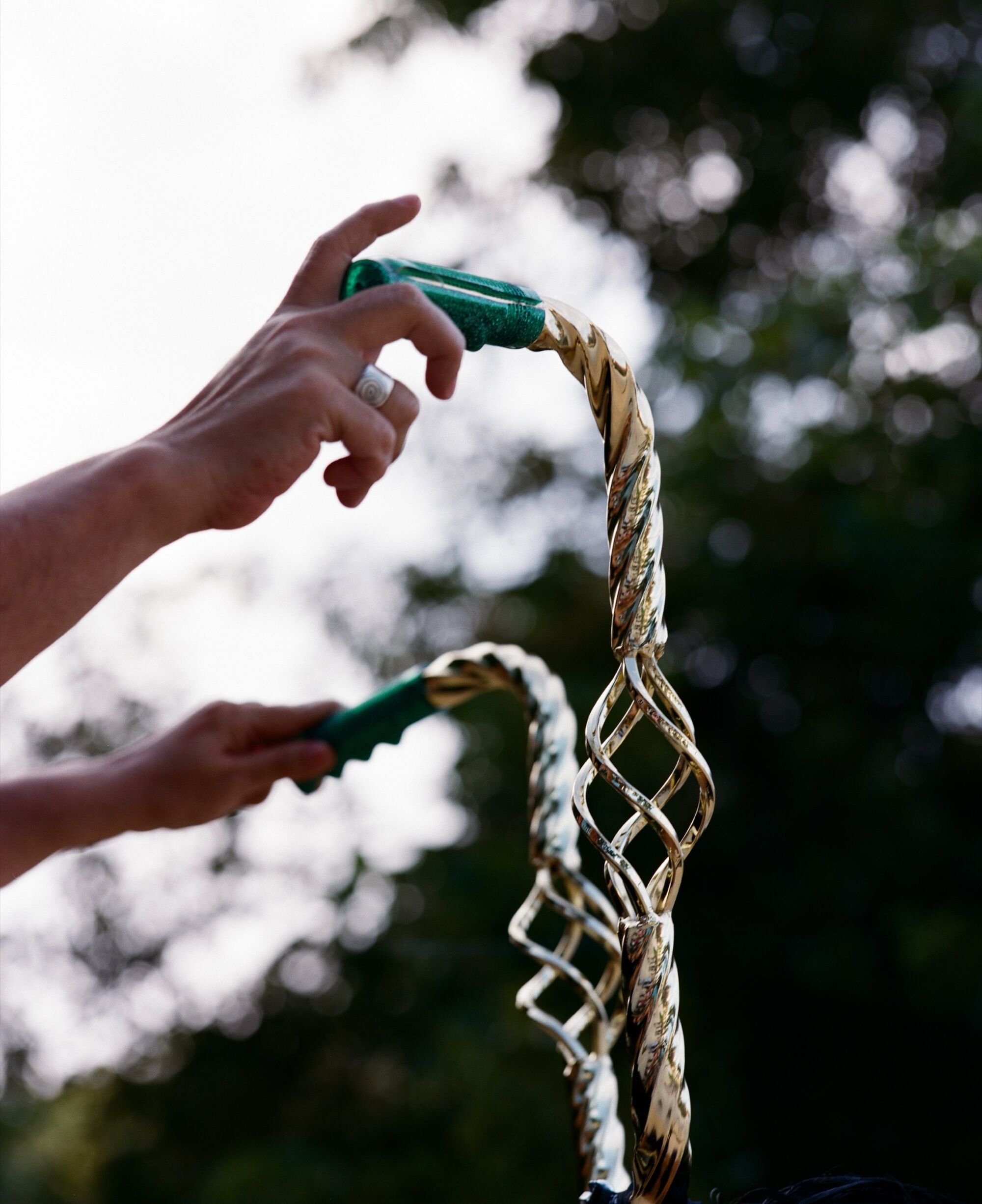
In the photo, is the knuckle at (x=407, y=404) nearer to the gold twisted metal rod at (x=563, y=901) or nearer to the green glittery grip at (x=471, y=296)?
the green glittery grip at (x=471, y=296)

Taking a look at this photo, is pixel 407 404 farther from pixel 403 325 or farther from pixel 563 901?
pixel 563 901

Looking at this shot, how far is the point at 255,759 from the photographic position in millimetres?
771

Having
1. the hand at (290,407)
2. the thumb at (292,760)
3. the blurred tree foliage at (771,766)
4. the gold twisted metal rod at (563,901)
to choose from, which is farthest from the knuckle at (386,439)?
the blurred tree foliage at (771,766)

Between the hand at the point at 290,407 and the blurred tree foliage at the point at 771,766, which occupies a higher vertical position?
the hand at the point at 290,407

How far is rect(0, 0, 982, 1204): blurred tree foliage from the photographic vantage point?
113 inches

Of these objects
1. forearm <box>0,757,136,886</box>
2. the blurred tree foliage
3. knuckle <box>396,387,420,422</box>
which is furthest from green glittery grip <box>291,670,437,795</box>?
the blurred tree foliage

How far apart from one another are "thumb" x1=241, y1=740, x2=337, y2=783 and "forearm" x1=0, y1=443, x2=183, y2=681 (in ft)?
1.13

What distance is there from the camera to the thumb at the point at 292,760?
0.76m

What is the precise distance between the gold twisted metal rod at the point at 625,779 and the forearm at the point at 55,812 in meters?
0.42

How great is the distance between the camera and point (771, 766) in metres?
3.30

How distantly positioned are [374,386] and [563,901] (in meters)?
0.26

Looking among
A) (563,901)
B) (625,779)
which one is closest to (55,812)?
(563,901)

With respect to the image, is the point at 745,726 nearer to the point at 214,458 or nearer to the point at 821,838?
the point at 821,838

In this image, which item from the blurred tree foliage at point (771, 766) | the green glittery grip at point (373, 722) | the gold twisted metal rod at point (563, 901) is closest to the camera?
the gold twisted metal rod at point (563, 901)
